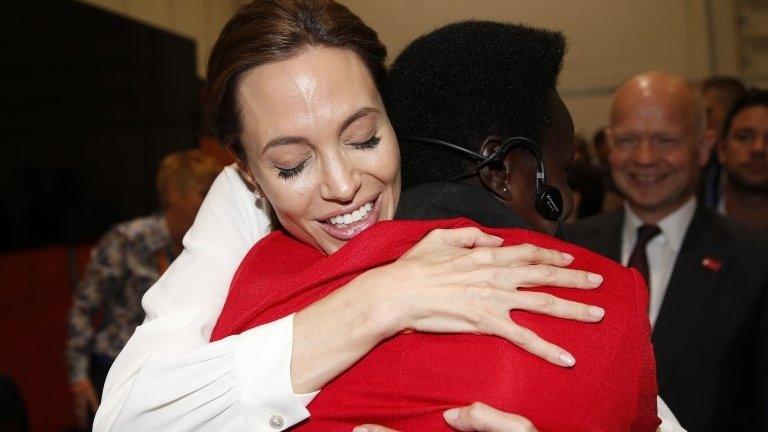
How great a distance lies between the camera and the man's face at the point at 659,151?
261cm

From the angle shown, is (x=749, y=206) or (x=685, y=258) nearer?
(x=685, y=258)

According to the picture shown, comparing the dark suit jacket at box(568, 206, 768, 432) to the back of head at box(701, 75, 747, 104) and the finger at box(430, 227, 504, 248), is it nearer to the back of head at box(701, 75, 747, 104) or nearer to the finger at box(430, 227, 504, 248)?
the finger at box(430, 227, 504, 248)

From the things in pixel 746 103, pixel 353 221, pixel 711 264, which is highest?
pixel 353 221

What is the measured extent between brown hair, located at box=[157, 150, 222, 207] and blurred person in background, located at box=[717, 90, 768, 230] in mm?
2260

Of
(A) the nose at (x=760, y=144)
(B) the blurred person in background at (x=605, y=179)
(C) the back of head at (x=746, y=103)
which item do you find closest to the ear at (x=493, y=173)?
(A) the nose at (x=760, y=144)

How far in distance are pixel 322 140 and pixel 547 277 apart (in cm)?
38

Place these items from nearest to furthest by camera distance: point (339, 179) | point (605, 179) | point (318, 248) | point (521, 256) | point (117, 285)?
point (521, 256), point (339, 179), point (318, 248), point (117, 285), point (605, 179)

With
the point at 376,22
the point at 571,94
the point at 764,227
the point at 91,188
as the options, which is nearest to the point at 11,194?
the point at 91,188

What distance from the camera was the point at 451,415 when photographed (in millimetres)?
901

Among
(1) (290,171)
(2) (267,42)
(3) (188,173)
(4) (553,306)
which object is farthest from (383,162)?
(3) (188,173)

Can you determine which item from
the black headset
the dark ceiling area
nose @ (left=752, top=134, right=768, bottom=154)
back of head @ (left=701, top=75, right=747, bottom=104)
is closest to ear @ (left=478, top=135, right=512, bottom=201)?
the black headset

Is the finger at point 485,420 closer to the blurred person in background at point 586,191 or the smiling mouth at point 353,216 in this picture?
the smiling mouth at point 353,216

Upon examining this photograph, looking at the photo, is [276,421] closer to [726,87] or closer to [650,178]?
[650,178]

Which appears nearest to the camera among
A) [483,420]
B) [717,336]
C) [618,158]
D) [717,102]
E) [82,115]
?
[483,420]
